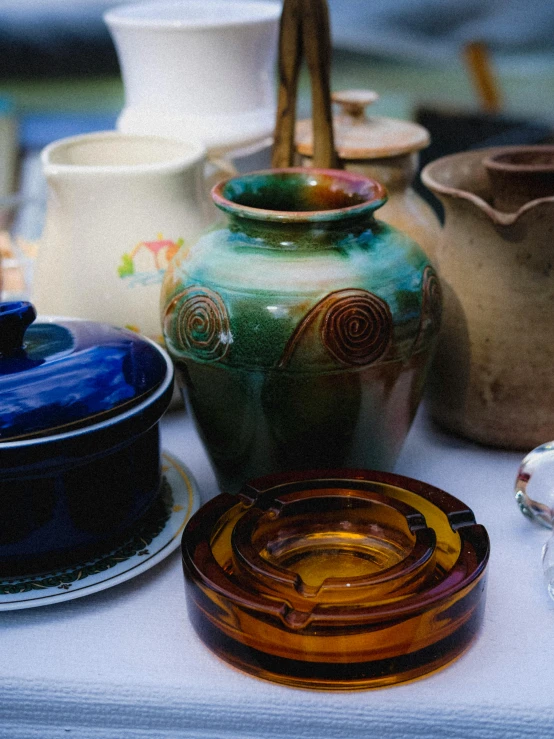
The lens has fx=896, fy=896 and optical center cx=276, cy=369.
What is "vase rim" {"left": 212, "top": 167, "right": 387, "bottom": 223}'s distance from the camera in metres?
0.55

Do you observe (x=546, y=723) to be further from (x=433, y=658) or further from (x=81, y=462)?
(x=81, y=462)

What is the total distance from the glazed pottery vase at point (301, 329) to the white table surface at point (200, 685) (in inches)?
4.6

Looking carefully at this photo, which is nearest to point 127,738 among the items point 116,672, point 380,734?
point 116,672

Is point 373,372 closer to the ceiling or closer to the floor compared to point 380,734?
closer to the ceiling

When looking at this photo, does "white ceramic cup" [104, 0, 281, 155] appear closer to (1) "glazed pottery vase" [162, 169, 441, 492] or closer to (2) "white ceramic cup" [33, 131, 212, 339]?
(2) "white ceramic cup" [33, 131, 212, 339]

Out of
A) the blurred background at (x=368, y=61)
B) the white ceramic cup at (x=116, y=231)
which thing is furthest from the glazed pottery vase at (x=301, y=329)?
the blurred background at (x=368, y=61)

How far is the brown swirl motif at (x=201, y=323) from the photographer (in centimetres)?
56

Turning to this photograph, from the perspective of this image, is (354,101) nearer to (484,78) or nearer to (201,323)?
(201,323)

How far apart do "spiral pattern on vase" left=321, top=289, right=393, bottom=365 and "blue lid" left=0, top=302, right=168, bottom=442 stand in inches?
4.3

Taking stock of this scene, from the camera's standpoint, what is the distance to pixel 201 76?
31.8 inches

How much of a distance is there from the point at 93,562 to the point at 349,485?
6.5 inches

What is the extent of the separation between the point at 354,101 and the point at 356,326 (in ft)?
1.07

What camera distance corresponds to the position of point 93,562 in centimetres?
55

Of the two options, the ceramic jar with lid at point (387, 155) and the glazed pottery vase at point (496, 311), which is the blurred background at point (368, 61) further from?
the glazed pottery vase at point (496, 311)
